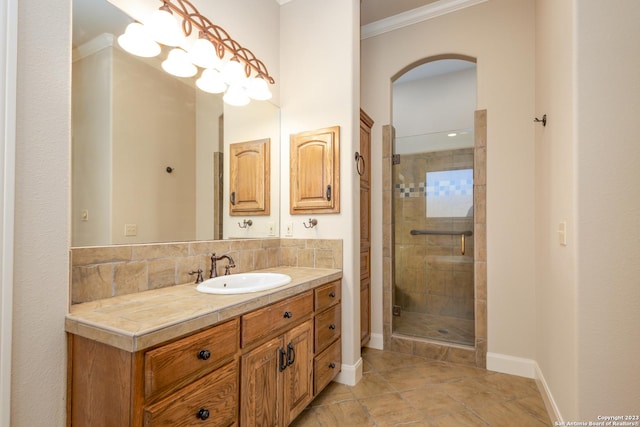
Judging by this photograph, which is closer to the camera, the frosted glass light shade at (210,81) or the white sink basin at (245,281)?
the white sink basin at (245,281)

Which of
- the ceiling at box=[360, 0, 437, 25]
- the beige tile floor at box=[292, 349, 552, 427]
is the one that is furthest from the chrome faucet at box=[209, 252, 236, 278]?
the ceiling at box=[360, 0, 437, 25]

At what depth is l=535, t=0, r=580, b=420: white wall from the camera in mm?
1465

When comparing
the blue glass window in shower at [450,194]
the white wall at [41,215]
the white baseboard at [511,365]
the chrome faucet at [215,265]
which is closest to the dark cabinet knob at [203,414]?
the white wall at [41,215]

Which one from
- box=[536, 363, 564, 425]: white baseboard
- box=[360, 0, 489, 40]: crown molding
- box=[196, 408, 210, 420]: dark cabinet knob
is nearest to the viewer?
box=[196, 408, 210, 420]: dark cabinet knob

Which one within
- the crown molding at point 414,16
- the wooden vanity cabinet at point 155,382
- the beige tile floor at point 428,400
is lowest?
the beige tile floor at point 428,400

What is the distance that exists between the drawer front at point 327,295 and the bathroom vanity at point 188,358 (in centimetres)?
17

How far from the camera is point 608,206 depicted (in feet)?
4.44

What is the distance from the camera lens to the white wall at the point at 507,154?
2.33 metres

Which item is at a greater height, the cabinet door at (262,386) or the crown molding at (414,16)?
the crown molding at (414,16)

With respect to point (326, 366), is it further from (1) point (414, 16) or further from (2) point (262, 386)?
(1) point (414, 16)

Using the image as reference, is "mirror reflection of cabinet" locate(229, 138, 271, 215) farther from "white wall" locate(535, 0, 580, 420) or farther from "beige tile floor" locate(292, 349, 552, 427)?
"white wall" locate(535, 0, 580, 420)

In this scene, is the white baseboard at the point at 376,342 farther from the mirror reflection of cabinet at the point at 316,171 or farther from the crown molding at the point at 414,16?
the crown molding at the point at 414,16

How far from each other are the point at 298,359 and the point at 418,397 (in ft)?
3.19

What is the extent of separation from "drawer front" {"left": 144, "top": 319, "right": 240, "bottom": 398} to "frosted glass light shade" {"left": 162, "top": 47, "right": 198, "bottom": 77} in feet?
4.68
